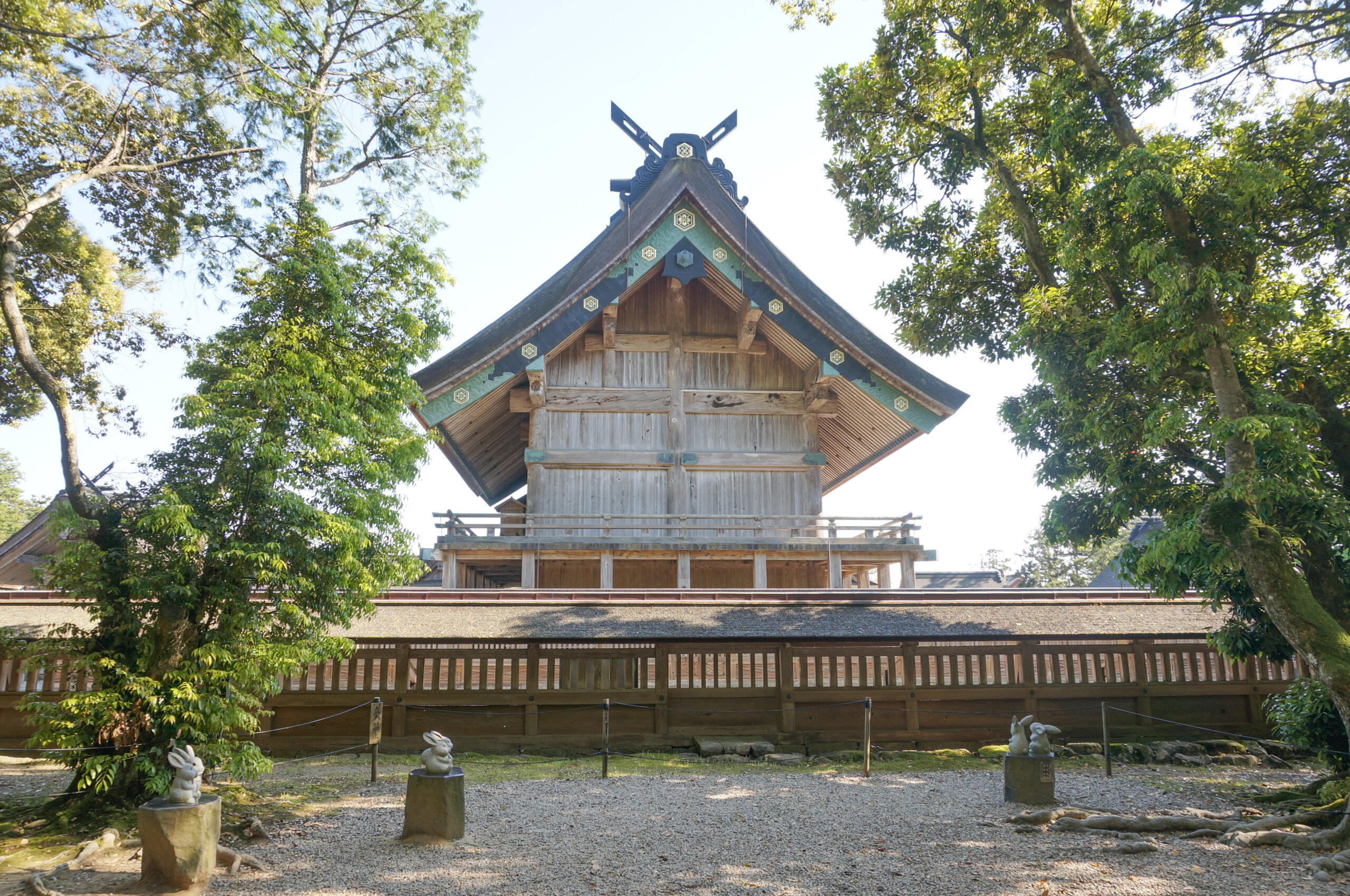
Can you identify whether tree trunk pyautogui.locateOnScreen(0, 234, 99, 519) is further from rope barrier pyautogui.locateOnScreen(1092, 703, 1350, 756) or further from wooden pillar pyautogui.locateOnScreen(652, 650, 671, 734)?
rope barrier pyautogui.locateOnScreen(1092, 703, 1350, 756)

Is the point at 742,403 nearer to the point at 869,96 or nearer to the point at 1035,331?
the point at 869,96

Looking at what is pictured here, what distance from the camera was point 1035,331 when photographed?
7.97 meters

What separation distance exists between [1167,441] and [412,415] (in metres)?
10.8

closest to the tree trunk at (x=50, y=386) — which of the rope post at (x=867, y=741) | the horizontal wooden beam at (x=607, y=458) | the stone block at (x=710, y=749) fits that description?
the stone block at (x=710, y=749)

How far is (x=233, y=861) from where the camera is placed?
4.74 metres

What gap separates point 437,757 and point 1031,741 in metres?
4.61

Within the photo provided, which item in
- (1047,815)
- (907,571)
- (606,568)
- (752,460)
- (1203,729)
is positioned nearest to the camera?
(1047,815)

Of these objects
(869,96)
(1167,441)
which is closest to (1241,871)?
(1167,441)

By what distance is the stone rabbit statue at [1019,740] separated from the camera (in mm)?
6434

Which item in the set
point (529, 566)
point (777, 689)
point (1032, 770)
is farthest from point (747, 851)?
point (529, 566)

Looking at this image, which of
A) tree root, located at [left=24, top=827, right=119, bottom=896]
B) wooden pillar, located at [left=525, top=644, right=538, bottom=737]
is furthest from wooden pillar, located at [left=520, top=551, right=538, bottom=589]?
tree root, located at [left=24, top=827, right=119, bottom=896]

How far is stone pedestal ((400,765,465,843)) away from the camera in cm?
530

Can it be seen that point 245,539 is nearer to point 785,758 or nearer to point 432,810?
point 432,810

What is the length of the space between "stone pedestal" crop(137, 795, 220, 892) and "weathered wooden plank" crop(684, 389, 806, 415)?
37.4 feet
